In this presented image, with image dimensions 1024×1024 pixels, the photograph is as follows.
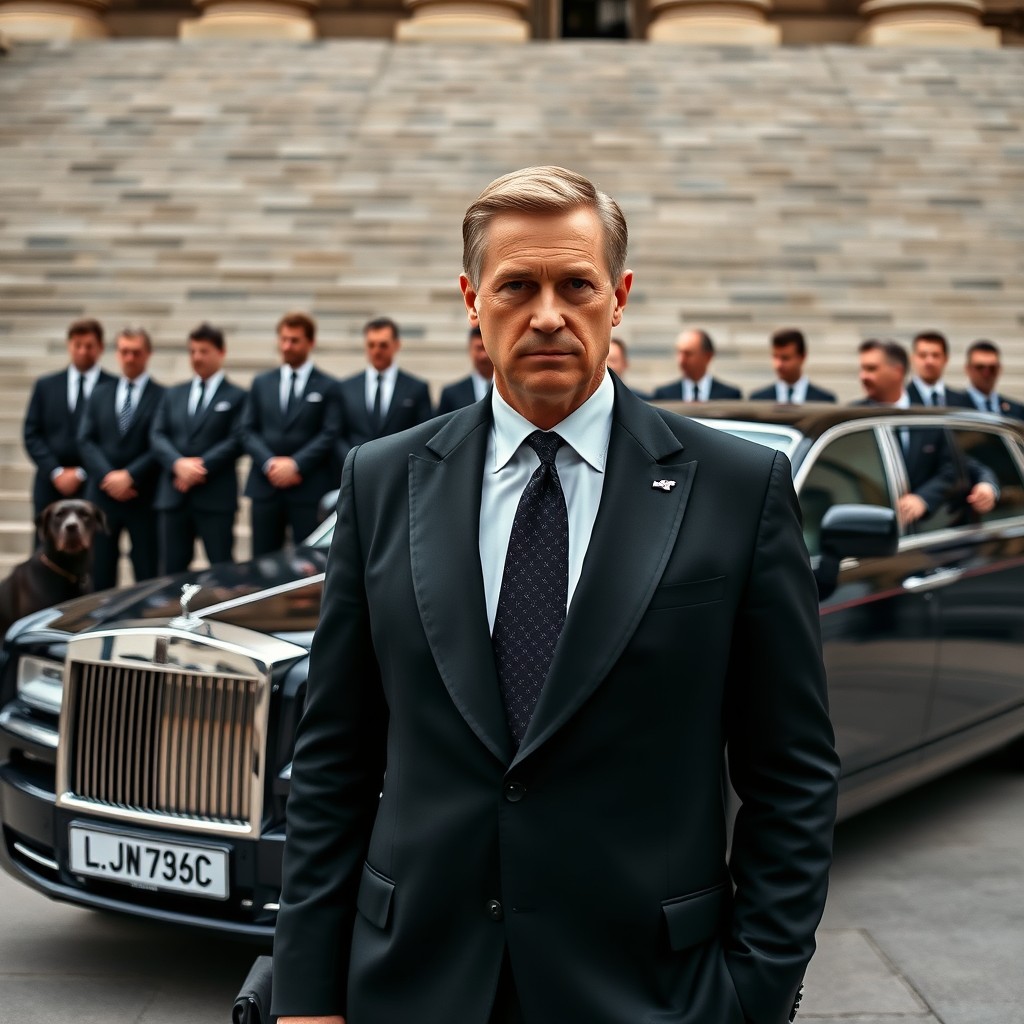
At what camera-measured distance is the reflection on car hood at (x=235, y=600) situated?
460cm

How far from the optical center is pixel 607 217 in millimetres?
2178

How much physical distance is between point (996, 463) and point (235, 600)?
150 inches

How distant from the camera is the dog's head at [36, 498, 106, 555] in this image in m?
7.73

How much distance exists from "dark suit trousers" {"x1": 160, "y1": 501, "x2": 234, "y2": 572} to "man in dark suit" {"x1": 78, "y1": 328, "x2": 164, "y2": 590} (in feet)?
1.09

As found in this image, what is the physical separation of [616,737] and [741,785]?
281 mm

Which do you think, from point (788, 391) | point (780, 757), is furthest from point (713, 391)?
point (780, 757)

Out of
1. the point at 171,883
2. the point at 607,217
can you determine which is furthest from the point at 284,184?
the point at 607,217

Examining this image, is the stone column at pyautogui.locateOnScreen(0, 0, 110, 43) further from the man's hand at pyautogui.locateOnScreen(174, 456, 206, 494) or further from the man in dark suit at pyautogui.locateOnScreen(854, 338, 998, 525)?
the man in dark suit at pyautogui.locateOnScreen(854, 338, 998, 525)

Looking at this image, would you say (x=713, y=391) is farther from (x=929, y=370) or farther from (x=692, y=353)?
(x=929, y=370)

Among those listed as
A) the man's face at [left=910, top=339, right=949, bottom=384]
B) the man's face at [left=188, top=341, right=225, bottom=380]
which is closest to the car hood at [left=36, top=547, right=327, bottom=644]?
the man's face at [left=188, top=341, right=225, bottom=380]

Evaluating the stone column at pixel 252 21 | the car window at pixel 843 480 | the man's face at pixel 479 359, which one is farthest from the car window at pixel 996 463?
the stone column at pixel 252 21

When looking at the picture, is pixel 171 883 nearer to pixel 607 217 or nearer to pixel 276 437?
pixel 607 217

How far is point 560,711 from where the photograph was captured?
2.02 metres

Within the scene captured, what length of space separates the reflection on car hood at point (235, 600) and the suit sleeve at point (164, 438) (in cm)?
392
